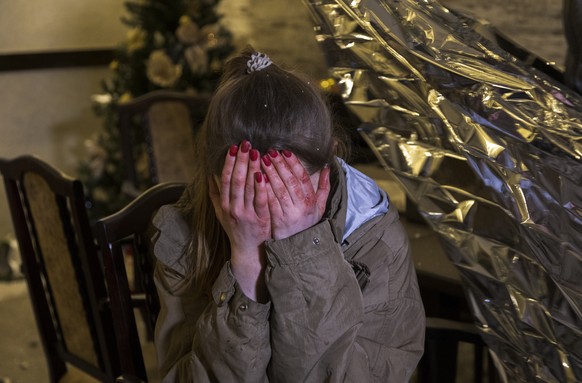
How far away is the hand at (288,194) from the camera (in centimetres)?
101

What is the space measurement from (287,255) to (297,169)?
114 mm

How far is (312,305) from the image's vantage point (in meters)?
1.03

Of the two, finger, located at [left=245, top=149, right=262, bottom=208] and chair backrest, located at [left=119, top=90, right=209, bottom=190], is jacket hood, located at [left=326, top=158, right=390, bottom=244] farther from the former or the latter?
chair backrest, located at [left=119, top=90, right=209, bottom=190]

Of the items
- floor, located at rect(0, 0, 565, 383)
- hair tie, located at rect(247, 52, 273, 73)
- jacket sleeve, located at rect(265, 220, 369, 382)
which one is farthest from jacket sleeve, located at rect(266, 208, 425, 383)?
floor, located at rect(0, 0, 565, 383)

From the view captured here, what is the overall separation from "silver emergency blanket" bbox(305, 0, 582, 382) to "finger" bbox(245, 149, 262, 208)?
0.99 feet

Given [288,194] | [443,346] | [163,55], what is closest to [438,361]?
[443,346]

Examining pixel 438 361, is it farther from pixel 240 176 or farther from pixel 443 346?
pixel 240 176

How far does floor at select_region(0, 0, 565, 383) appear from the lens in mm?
2721

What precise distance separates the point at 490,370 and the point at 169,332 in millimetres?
608

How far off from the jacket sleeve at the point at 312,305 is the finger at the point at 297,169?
58mm

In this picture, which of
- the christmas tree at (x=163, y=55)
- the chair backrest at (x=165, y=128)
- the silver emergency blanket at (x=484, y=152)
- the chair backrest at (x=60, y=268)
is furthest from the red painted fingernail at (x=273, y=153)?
the christmas tree at (x=163, y=55)

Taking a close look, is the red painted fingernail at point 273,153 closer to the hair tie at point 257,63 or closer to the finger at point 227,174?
the finger at point 227,174

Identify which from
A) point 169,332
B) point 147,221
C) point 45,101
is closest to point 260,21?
point 45,101

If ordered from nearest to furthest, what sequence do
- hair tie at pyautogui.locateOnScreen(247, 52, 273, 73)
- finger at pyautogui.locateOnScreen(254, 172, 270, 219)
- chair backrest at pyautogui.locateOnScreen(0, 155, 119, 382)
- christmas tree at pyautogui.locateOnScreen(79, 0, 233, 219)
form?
finger at pyautogui.locateOnScreen(254, 172, 270, 219) < hair tie at pyautogui.locateOnScreen(247, 52, 273, 73) < chair backrest at pyautogui.locateOnScreen(0, 155, 119, 382) < christmas tree at pyautogui.locateOnScreen(79, 0, 233, 219)
